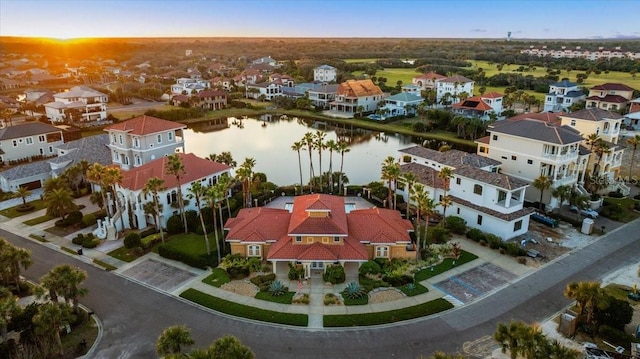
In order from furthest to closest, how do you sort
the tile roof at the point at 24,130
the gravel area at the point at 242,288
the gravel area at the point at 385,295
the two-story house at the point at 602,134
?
the tile roof at the point at 24,130 → the two-story house at the point at 602,134 → the gravel area at the point at 242,288 → the gravel area at the point at 385,295

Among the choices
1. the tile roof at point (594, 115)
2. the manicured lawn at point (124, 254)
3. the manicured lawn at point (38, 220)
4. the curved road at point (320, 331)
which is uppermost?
the tile roof at point (594, 115)

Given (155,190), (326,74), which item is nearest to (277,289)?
(155,190)

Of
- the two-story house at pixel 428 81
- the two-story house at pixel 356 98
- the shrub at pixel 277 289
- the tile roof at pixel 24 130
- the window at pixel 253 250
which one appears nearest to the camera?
the shrub at pixel 277 289

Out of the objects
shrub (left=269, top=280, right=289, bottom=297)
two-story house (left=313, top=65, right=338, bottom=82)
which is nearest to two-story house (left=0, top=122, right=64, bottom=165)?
shrub (left=269, top=280, right=289, bottom=297)

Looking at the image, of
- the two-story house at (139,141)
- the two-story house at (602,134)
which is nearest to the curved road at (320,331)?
the two-story house at (139,141)

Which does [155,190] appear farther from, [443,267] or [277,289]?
[443,267]

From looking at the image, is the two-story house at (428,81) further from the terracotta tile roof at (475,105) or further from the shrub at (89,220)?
the shrub at (89,220)
